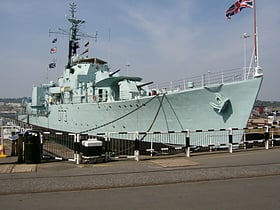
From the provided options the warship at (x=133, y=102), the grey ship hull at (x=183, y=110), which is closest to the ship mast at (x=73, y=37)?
the warship at (x=133, y=102)

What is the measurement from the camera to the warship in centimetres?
1500

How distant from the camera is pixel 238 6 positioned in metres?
14.6

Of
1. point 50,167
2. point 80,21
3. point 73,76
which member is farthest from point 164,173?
point 80,21

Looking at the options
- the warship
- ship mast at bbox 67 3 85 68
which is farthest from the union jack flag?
ship mast at bbox 67 3 85 68

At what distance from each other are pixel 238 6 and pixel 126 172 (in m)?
10.2

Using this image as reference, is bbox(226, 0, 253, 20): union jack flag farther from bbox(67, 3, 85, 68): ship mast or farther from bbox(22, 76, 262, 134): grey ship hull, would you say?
bbox(67, 3, 85, 68): ship mast

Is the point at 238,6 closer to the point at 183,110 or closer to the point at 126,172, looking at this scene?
the point at 183,110

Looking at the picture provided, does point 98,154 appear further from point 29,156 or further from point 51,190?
point 51,190

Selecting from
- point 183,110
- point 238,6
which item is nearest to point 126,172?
point 183,110

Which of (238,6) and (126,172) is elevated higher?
(238,6)

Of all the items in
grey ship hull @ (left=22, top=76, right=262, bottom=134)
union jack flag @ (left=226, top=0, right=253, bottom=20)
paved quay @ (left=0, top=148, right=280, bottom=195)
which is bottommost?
paved quay @ (left=0, top=148, right=280, bottom=195)

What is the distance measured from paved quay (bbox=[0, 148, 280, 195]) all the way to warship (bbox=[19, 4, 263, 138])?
4.41 metres

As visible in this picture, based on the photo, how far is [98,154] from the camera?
1034cm

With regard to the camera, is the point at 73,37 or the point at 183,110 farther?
the point at 73,37
